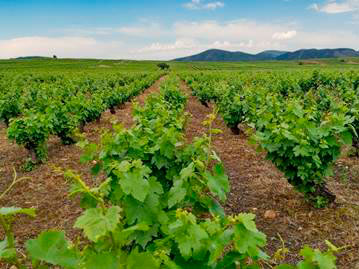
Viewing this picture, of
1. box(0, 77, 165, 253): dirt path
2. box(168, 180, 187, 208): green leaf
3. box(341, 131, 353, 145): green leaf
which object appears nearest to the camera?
box(168, 180, 187, 208): green leaf

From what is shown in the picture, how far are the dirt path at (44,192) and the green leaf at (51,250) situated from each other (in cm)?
310

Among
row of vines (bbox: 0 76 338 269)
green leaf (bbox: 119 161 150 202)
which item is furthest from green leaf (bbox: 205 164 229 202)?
green leaf (bbox: 119 161 150 202)

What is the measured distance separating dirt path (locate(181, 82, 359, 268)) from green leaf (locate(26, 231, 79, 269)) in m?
4.29

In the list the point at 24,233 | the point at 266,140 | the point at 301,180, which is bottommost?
the point at 24,233

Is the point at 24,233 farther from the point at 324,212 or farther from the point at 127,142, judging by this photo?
the point at 324,212

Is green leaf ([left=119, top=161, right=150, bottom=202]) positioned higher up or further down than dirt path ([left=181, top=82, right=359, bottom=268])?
higher up

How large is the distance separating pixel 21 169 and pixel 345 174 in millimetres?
7660

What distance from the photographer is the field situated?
5.83ft

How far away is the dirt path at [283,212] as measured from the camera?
5.62 m

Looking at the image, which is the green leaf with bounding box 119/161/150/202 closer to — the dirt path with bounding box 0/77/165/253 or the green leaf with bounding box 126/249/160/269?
the green leaf with bounding box 126/249/160/269

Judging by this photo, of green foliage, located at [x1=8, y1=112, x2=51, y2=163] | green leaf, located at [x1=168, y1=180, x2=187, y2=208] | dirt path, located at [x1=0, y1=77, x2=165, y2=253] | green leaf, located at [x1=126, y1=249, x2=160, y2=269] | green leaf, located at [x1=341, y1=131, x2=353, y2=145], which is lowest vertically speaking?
dirt path, located at [x1=0, y1=77, x2=165, y2=253]

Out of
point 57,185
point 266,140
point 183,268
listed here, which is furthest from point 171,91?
point 183,268

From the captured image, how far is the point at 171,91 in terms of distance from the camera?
1656 cm

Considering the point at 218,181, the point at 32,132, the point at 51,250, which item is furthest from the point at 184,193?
the point at 32,132
